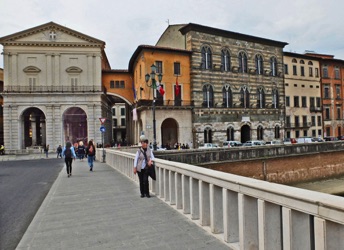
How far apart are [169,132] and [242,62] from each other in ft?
46.1

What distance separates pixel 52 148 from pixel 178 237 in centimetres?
3764

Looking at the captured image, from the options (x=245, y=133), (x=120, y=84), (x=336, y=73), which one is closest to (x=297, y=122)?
(x=245, y=133)

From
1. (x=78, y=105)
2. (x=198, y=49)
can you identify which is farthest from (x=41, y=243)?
(x=78, y=105)

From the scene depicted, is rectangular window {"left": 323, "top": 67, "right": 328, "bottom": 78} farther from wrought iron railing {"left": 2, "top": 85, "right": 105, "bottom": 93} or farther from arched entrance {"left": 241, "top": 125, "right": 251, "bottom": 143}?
wrought iron railing {"left": 2, "top": 85, "right": 105, "bottom": 93}

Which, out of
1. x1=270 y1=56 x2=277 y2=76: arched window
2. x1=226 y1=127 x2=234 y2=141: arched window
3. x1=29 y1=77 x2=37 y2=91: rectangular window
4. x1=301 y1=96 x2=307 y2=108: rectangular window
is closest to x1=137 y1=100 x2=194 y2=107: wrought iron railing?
x1=226 y1=127 x2=234 y2=141: arched window

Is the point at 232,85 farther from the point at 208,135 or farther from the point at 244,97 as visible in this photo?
the point at 208,135

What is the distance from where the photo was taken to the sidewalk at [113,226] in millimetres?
4441

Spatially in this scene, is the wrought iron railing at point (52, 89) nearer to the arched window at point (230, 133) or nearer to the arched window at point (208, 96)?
the arched window at point (208, 96)

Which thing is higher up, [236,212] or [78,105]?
[78,105]

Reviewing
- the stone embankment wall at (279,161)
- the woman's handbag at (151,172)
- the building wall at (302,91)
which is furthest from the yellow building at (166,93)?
the woman's handbag at (151,172)

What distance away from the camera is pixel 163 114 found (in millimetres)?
35250

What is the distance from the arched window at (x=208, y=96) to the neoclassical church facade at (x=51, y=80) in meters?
14.2

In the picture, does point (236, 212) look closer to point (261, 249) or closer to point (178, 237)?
point (261, 249)

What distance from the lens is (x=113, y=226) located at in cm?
538
